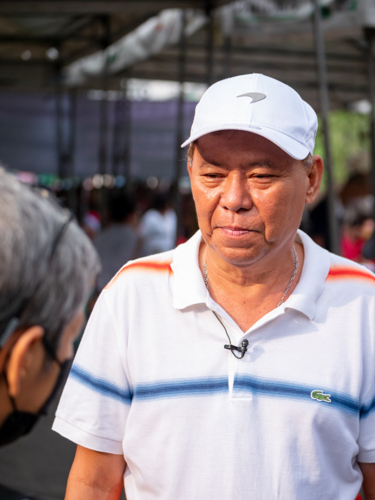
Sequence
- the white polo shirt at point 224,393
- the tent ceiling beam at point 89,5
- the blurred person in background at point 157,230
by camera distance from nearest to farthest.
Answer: the white polo shirt at point 224,393
the tent ceiling beam at point 89,5
the blurred person in background at point 157,230

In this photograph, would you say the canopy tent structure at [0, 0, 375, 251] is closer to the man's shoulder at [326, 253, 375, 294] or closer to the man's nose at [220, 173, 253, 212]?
the man's shoulder at [326, 253, 375, 294]

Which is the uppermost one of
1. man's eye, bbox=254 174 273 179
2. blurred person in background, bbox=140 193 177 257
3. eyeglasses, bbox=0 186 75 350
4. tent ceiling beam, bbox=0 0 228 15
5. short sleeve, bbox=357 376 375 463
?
tent ceiling beam, bbox=0 0 228 15

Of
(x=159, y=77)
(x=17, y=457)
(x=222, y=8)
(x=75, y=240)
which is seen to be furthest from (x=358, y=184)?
(x=75, y=240)

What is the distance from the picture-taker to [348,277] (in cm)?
155

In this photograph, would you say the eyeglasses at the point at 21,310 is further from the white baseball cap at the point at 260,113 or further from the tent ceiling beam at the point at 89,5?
the tent ceiling beam at the point at 89,5

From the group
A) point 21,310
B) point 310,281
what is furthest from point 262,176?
point 21,310

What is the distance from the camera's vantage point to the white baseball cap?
141 cm

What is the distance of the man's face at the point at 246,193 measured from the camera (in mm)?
1439

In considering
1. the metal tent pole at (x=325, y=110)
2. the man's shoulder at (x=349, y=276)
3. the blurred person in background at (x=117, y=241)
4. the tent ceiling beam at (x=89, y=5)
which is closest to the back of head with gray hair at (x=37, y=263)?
the man's shoulder at (x=349, y=276)

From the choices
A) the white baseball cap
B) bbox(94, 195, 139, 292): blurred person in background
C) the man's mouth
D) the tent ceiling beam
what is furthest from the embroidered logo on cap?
bbox(94, 195, 139, 292): blurred person in background

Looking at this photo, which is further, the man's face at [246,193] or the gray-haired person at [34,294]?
the man's face at [246,193]

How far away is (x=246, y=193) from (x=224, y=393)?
1.54ft

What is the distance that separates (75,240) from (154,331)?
0.50 meters

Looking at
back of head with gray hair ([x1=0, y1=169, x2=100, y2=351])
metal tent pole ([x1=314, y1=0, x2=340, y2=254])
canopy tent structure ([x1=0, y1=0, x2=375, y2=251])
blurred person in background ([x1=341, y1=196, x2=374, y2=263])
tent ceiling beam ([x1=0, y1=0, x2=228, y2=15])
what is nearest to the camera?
back of head with gray hair ([x1=0, y1=169, x2=100, y2=351])
